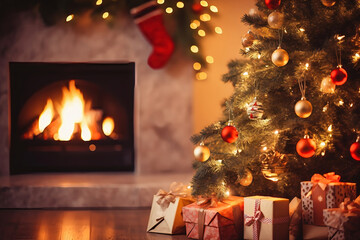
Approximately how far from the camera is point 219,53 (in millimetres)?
3592

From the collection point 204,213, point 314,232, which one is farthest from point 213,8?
point 314,232

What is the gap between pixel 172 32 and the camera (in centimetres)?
351

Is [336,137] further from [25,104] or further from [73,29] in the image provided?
[25,104]

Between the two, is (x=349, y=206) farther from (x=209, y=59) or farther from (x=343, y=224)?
(x=209, y=59)

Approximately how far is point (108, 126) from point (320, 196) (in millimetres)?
1934

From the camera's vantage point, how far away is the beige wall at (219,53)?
11.7 ft

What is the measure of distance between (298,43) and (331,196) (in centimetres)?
78

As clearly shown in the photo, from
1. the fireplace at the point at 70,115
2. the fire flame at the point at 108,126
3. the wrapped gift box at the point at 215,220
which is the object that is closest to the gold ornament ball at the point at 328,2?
the wrapped gift box at the point at 215,220

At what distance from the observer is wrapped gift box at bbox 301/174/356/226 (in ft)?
7.22

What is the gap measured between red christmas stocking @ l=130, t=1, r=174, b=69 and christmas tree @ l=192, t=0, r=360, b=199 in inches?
40.9

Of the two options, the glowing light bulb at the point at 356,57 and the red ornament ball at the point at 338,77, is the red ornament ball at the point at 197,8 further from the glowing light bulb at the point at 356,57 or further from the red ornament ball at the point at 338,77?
the red ornament ball at the point at 338,77

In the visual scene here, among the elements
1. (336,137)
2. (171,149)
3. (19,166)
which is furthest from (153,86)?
(336,137)

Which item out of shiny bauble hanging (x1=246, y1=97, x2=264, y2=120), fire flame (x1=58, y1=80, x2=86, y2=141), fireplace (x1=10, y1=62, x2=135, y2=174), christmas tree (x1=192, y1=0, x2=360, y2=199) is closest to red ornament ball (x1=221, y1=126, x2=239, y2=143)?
christmas tree (x1=192, y1=0, x2=360, y2=199)

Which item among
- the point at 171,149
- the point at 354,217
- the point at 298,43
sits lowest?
the point at 354,217
